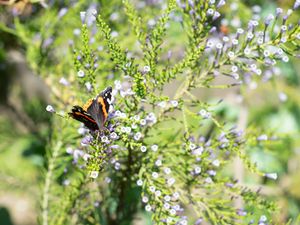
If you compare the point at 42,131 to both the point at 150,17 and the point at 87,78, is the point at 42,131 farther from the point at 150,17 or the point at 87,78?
the point at 87,78

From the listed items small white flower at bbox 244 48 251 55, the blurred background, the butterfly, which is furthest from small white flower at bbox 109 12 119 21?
the butterfly

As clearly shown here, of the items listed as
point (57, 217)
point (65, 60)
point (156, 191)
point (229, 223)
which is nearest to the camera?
point (156, 191)

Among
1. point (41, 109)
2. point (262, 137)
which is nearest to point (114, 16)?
point (41, 109)

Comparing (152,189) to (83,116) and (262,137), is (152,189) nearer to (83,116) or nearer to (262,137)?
(83,116)

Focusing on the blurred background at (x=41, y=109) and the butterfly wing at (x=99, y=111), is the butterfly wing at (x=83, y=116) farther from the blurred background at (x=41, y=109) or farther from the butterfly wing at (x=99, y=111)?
the blurred background at (x=41, y=109)

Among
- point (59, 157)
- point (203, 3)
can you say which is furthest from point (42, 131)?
point (203, 3)

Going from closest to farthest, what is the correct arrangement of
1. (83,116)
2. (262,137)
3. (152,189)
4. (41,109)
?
(83,116)
(152,189)
(262,137)
(41,109)

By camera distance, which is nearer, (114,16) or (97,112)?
(97,112)
